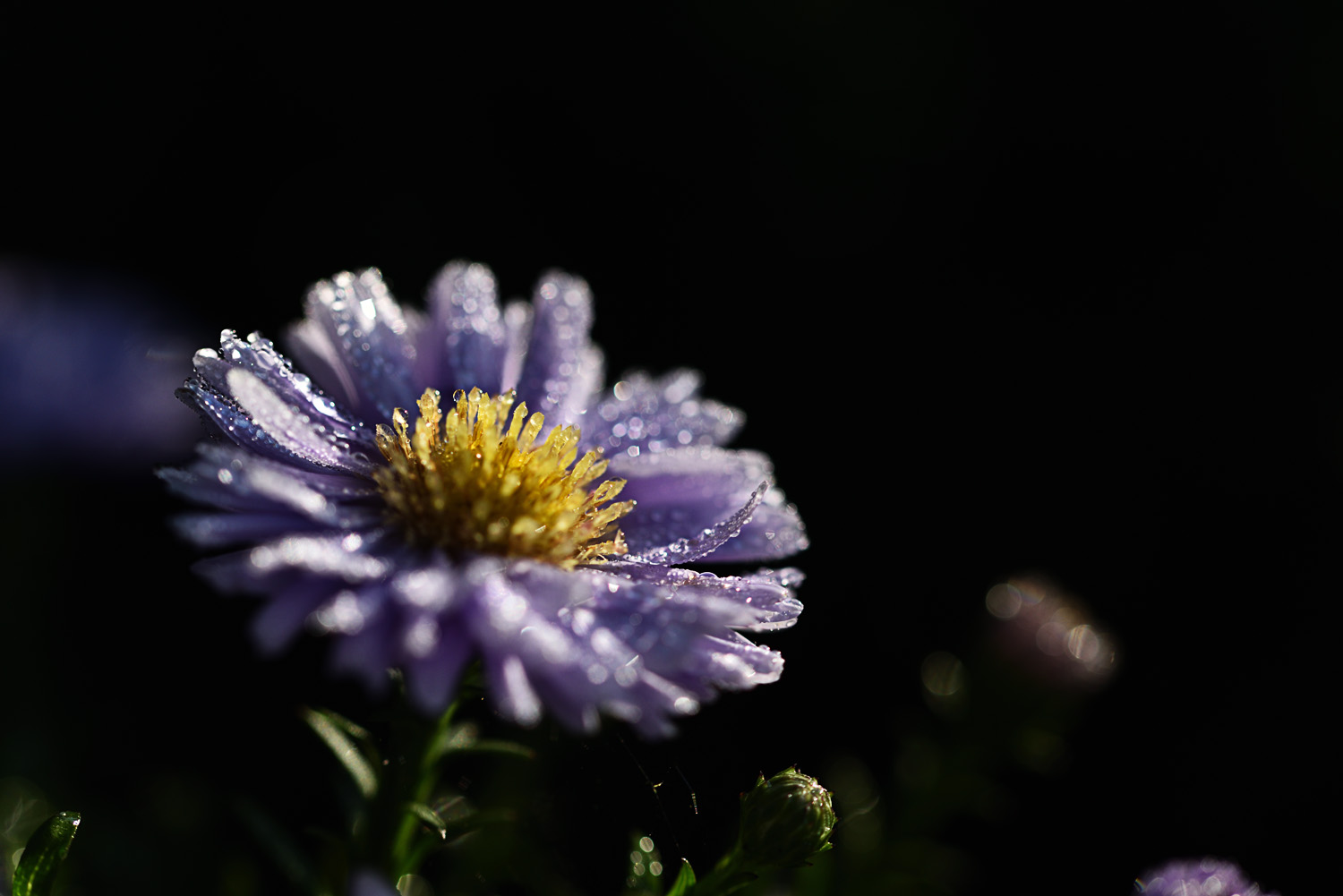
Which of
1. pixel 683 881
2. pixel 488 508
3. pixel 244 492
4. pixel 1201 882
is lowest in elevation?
pixel 683 881

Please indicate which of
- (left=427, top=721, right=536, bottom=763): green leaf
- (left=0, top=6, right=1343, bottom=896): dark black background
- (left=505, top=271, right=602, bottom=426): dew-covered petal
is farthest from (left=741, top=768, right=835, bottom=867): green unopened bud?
(left=0, top=6, right=1343, bottom=896): dark black background

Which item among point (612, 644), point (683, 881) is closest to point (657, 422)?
point (612, 644)

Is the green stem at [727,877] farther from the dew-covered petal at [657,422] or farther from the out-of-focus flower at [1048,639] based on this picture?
the out-of-focus flower at [1048,639]

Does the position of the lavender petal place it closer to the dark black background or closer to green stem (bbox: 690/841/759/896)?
green stem (bbox: 690/841/759/896)

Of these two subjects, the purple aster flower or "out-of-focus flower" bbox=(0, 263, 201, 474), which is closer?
the purple aster flower

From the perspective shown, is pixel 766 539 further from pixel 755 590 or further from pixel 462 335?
pixel 462 335

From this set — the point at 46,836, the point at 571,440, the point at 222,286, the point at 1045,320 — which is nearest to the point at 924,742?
the point at 571,440
